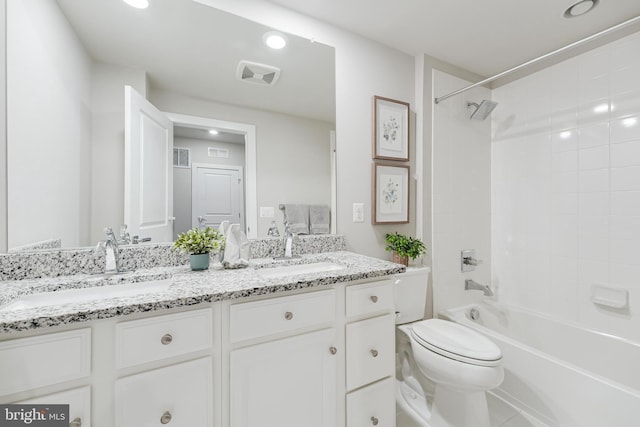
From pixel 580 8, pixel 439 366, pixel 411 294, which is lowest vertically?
pixel 439 366

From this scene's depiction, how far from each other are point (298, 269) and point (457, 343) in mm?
888

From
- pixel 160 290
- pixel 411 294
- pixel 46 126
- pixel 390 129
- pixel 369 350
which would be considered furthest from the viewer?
pixel 390 129

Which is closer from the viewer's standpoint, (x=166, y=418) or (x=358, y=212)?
(x=166, y=418)

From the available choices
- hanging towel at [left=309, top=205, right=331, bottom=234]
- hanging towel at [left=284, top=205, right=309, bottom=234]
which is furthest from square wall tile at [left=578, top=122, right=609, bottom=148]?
hanging towel at [left=284, top=205, right=309, bottom=234]

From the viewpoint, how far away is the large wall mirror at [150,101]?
0.99m

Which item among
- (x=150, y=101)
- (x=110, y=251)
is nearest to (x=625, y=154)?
(x=150, y=101)

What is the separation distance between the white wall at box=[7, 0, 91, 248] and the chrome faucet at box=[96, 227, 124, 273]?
0.35 feet

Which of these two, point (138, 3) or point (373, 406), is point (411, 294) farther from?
point (138, 3)

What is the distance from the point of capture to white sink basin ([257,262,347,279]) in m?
1.22

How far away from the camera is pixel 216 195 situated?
4.29 feet

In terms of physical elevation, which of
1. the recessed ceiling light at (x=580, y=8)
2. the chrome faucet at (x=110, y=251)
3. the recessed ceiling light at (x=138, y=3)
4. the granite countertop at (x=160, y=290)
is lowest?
the granite countertop at (x=160, y=290)

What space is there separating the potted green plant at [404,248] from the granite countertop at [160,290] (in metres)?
0.48

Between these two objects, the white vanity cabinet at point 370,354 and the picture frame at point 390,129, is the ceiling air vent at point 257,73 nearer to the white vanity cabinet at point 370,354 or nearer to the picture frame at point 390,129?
the picture frame at point 390,129

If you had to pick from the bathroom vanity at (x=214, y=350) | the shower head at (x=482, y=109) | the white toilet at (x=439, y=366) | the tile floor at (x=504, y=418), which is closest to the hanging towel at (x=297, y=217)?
the bathroom vanity at (x=214, y=350)
